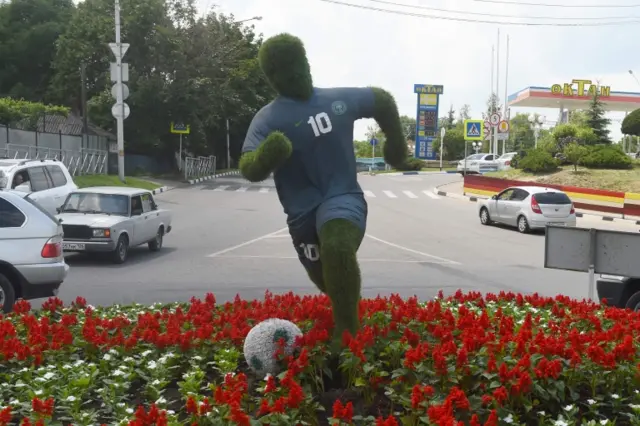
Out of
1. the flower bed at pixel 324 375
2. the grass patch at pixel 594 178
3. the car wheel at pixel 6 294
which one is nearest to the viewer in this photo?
the flower bed at pixel 324 375

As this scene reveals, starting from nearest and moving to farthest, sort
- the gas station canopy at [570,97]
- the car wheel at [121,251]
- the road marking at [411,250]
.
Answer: the car wheel at [121,251] → the road marking at [411,250] → the gas station canopy at [570,97]

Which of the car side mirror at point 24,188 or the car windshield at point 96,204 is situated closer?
the car side mirror at point 24,188

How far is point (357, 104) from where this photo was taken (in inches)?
211

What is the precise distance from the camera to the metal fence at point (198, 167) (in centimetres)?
4411

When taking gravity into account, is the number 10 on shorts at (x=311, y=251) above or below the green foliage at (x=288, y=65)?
below

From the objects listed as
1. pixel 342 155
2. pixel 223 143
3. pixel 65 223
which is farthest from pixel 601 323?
→ pixel 223 143

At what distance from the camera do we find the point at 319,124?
17.0 ft

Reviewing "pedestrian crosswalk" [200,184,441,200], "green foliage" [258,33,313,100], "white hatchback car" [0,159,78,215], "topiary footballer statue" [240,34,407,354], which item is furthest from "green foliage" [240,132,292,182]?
"pedestrian crosswalk" [200,184,441,200]

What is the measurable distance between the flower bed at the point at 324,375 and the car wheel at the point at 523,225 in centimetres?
1544

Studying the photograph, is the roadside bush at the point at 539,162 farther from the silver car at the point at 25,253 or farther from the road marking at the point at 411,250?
the silver car at the point at 25,253

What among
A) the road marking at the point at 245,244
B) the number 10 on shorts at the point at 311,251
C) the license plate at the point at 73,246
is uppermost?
the number 10 on shorts at the point at 311,251

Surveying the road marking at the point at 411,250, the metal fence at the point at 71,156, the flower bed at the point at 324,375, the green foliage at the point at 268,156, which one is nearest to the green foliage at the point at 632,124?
the road marking at the point at 411,250

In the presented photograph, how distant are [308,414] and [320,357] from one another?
2.02ft

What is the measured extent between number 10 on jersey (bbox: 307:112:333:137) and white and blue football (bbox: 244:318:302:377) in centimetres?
134
